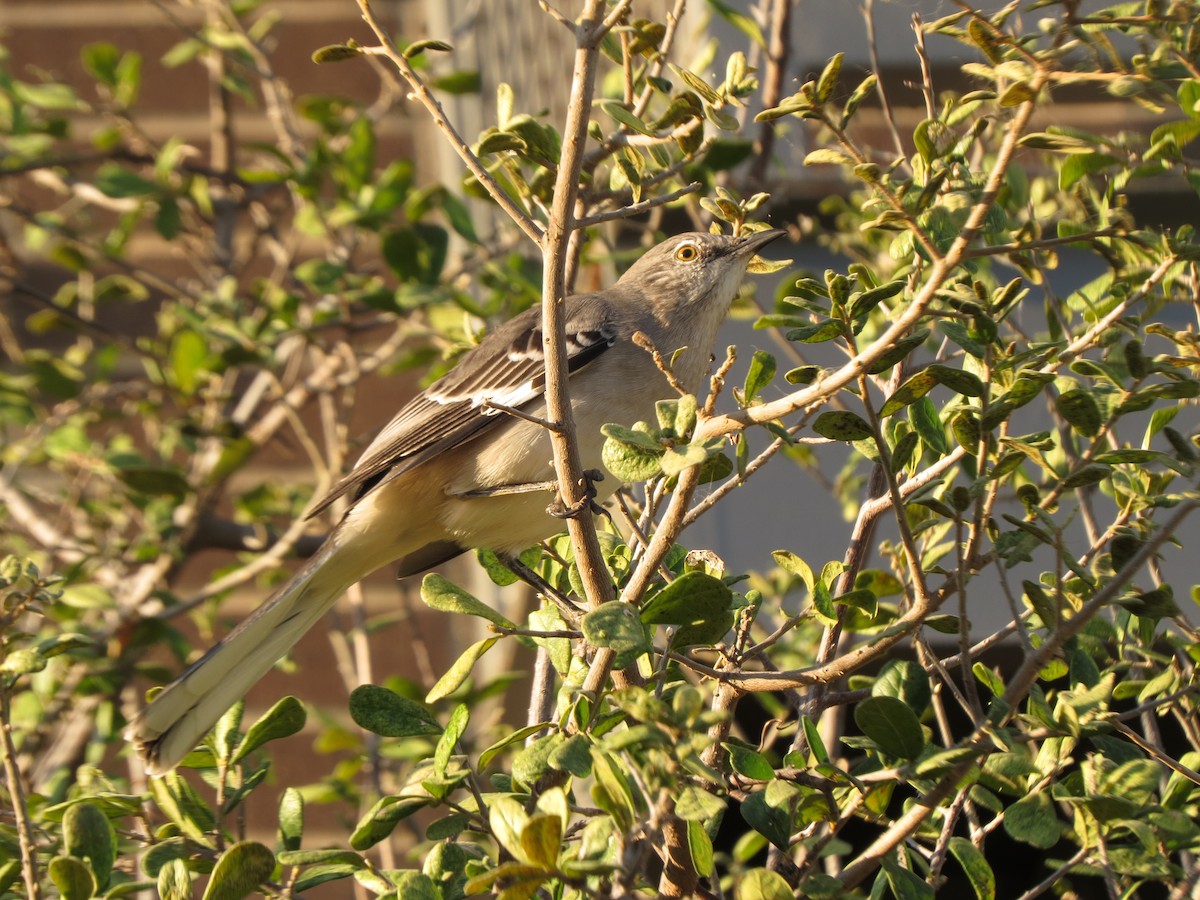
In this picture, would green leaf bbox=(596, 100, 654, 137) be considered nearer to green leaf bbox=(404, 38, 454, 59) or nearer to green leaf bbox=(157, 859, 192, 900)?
green leaf bbox=(404, 38, 454, 59)

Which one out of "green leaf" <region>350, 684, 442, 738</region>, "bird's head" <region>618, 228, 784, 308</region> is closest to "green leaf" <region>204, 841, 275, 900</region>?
"green leaf" <region>350, 684, 442, 738</region>

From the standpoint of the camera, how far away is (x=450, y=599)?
1.82 meters

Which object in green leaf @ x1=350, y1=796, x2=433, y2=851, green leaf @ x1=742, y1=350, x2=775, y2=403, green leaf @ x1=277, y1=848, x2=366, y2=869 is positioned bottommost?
green leaf @ x1=277, y1=848, x2=366, y2=869

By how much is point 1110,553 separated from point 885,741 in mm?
433

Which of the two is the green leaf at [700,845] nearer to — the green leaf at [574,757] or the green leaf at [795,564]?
the green leaf at [574,757]

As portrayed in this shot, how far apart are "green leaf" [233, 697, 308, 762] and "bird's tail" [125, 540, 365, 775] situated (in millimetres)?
576

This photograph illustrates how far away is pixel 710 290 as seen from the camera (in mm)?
3355

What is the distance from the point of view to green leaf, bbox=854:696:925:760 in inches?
57.1

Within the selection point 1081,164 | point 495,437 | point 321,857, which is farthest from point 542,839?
point 495,437

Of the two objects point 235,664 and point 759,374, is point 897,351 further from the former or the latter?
point 235,664

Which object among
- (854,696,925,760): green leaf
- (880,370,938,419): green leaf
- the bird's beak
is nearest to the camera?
(854,696,925,760): green leaf

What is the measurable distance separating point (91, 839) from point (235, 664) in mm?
1063

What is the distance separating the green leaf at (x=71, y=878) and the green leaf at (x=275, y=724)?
0.28 metres

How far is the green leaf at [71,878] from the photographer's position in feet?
5.09
